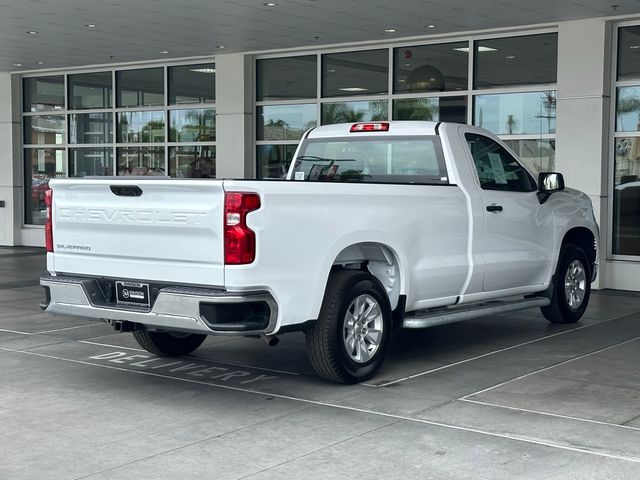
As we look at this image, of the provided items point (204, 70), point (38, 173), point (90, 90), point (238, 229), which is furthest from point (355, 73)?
point (238, 229)

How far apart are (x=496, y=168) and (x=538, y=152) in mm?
5958

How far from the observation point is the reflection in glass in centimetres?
1372

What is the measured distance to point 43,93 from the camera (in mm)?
21547

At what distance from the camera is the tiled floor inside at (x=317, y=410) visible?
17.2ft

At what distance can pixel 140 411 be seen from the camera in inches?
255

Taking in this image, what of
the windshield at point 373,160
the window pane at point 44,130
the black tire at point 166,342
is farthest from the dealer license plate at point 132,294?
the window pane at point 44,130

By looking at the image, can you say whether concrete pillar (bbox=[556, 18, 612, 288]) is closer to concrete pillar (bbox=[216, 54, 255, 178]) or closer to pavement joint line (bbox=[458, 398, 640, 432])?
concrete pillar (bbox=[216, 54, 255, 178])

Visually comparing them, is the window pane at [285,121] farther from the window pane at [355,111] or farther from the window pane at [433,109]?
the window pane at [433,109]

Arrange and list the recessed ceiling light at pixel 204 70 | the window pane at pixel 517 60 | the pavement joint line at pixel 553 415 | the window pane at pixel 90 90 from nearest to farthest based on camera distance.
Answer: the pavement joint line at pixel 553 415
the window pane at pixel 517 60
the recessed ceiling light at pixel 204 70
the window pane at pixel 90 90

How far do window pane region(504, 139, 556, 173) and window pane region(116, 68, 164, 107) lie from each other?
8.13 m

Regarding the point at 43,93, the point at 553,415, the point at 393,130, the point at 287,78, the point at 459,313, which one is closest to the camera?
the point at 553,415

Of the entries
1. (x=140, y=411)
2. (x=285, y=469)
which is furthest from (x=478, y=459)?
(x=140, y=411)

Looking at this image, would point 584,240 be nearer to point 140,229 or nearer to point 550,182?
point 550,182

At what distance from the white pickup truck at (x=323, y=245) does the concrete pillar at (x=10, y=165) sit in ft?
46.1
